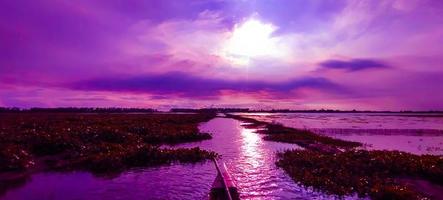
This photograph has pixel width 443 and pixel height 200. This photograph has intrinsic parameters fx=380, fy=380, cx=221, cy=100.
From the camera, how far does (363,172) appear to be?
18.9 meters

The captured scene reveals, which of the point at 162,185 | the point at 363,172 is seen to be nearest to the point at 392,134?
the point at 363,172

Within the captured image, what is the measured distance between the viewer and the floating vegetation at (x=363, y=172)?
15.3 m

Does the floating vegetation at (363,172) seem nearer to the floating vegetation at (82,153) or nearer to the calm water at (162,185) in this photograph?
the calm water at (162,185)

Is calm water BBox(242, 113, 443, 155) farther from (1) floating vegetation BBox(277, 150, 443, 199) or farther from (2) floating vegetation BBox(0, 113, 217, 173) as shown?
(2) floating vegetation BBox(0, 113, 217, 173)

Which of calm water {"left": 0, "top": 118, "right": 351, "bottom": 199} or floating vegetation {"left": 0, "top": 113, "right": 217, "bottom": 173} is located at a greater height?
floating vegetation {"left": 0, "top": 113, "right": 217, "bottom": 173}

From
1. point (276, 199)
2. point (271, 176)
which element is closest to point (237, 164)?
point (271, 176)

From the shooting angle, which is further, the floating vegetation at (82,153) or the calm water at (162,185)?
the floating vegetation at (82,153)

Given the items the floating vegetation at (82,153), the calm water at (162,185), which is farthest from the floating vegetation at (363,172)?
the floating vegetation at (82,153)

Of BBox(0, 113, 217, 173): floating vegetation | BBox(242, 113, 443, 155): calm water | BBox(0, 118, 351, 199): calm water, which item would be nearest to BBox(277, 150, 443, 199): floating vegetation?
BBox(0, 118, 351, 199): calm water

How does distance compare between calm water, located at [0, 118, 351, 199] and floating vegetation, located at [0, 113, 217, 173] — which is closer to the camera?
calm water, located at [0, 118, 351, 199]

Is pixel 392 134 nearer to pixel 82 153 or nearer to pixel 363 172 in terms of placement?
pixel 363 172

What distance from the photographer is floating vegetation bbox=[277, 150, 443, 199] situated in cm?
1526

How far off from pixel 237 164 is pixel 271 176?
14.6 feet

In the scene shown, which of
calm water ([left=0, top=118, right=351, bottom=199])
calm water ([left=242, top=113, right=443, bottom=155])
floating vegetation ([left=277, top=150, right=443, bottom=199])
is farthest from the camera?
calm water ([left=242, top=113, right=443, bottom=155])
